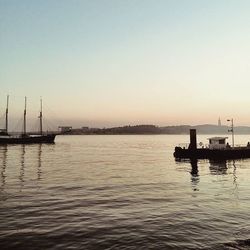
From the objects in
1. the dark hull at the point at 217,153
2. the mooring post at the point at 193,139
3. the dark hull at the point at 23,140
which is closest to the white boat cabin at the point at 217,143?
the dark hull at the point at 217,153

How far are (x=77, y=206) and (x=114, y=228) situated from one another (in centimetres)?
684

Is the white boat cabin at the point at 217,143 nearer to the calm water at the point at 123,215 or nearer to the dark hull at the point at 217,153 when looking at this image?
the dark hull at the point at 217,153

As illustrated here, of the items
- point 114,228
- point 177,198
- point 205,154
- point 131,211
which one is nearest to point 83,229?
point 114,228

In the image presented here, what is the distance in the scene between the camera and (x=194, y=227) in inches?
776

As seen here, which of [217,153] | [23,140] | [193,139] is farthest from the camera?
[23,140]

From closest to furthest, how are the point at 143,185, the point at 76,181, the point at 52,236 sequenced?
the point at 52,236 < the point at 143,185 < the point at 76,181

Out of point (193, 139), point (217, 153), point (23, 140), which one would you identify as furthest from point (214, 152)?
point (23, 140)

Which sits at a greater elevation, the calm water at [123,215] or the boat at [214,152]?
the boat at [214,152]

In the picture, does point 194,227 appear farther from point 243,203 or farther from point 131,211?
point 243,203

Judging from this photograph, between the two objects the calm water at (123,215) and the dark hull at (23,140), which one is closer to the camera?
the calm water at (123,215)

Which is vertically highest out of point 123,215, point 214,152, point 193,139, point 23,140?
point 193,139

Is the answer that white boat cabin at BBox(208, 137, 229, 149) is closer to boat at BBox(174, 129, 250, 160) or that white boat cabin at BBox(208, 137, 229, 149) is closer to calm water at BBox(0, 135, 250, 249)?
boat at BBox(174, 129, 250, 160)

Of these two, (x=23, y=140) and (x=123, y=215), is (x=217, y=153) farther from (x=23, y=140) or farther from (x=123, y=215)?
(x=23, y=140)


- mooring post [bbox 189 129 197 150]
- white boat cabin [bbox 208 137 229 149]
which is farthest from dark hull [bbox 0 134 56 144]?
white boat cabin [bbox 208 137 229 149]
